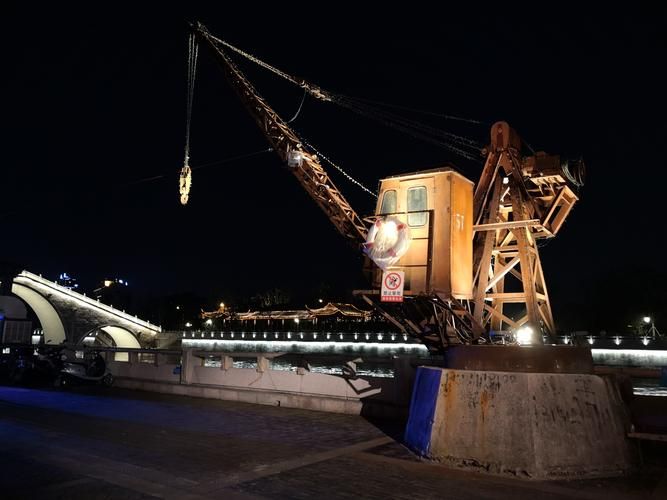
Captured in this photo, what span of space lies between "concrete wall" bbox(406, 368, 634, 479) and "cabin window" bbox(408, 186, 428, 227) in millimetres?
6413

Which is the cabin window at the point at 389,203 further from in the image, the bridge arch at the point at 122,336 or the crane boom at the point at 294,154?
the bridge arch at the point at 122,336

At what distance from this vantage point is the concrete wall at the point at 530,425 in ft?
26.8

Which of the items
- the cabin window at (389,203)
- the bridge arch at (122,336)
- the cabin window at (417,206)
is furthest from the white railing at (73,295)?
the cabin window at (417,206)

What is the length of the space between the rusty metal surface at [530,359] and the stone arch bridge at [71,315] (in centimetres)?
7506

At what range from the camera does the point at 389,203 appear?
→ 1544 cm

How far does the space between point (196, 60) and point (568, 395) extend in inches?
944

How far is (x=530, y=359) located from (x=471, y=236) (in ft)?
21.8

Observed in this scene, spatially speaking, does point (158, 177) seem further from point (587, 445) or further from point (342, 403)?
point (587, 445)

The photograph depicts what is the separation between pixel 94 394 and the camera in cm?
1891

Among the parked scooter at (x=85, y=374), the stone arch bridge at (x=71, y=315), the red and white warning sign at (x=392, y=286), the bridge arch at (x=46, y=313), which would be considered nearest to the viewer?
the red and white warning sign at (x=392, y=286)

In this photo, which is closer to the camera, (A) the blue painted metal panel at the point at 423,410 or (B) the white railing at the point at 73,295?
(A) the blue painted metal panel at the point at 423,410

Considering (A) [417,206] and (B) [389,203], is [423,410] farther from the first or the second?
(B) [389,203]

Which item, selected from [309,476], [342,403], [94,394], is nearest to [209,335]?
[94,394]

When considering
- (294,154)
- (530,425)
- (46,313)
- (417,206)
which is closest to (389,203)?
(417,206)
